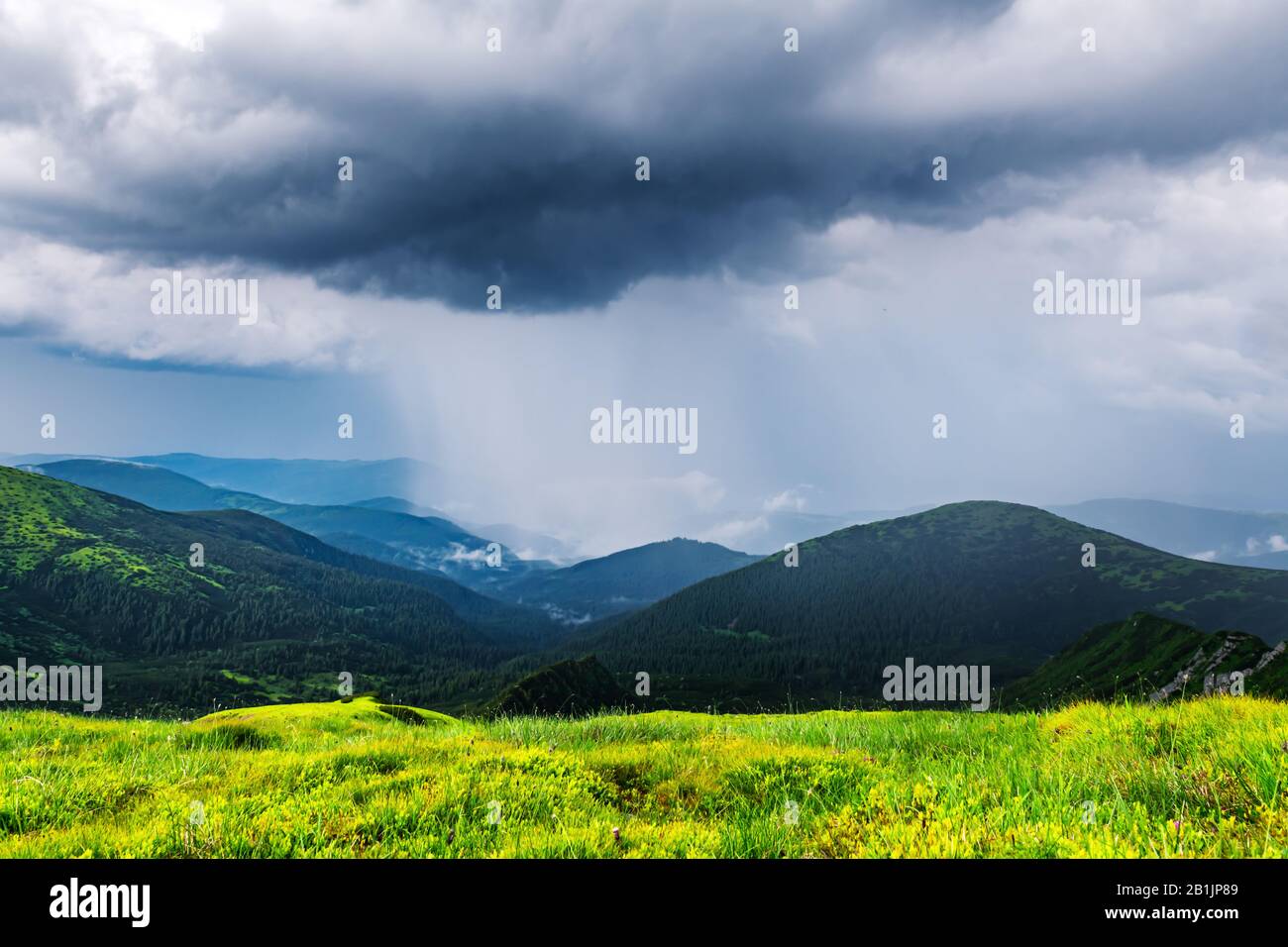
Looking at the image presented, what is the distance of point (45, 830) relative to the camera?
6.43 m

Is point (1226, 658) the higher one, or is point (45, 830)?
point (45, 830)

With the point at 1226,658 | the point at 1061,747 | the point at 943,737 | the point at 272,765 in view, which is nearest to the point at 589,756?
the point at 272,765

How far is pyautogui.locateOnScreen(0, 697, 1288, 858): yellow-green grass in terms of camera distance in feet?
18.6

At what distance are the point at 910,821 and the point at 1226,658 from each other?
9705 inches

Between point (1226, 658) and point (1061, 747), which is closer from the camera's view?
point (1061, 747)

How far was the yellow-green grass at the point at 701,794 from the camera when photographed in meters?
5.68

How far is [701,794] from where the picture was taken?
8062 mm

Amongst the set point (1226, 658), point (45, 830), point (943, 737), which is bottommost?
point (1226, 658)
